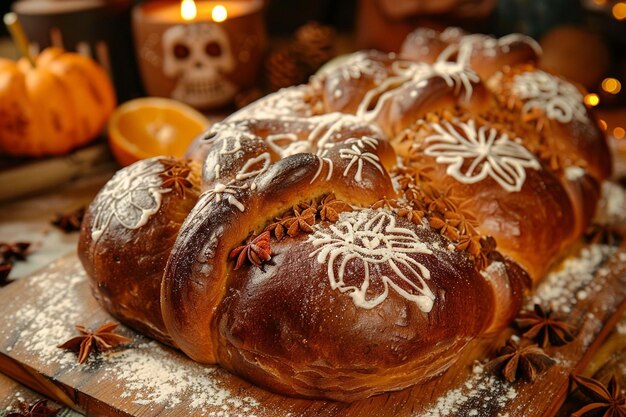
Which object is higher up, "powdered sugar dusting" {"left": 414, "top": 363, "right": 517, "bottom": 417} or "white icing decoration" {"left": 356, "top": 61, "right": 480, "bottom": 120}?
"white icing decoration" {"left": 356, "top": 61, "right": 480, "bottom": 120}

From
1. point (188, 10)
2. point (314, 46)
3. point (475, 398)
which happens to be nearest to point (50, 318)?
point (475, 398)

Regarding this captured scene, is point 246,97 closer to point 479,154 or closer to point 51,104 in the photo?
point 51,104

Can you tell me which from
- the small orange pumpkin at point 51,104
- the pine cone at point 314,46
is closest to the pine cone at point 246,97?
the pine cone at point 314,46

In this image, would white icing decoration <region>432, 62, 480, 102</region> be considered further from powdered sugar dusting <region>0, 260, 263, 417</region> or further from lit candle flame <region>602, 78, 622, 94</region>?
lit candle flame <region>602, 78, 622, 94</region>

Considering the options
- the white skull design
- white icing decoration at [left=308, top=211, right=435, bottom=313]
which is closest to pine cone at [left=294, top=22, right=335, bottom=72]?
the white skull design

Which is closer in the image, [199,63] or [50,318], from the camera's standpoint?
[50,318]

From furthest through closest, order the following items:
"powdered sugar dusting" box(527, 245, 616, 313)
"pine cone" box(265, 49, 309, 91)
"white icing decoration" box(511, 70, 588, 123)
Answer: "pine cone" box(265, 49, 309, 91) < "white icing decoration" box(511, 70, 588, 123) < "powdered sugar dusting" box(527, 245, 616, 313)

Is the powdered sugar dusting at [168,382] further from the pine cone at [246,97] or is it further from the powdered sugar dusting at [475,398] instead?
the pine cone at [246,97]
